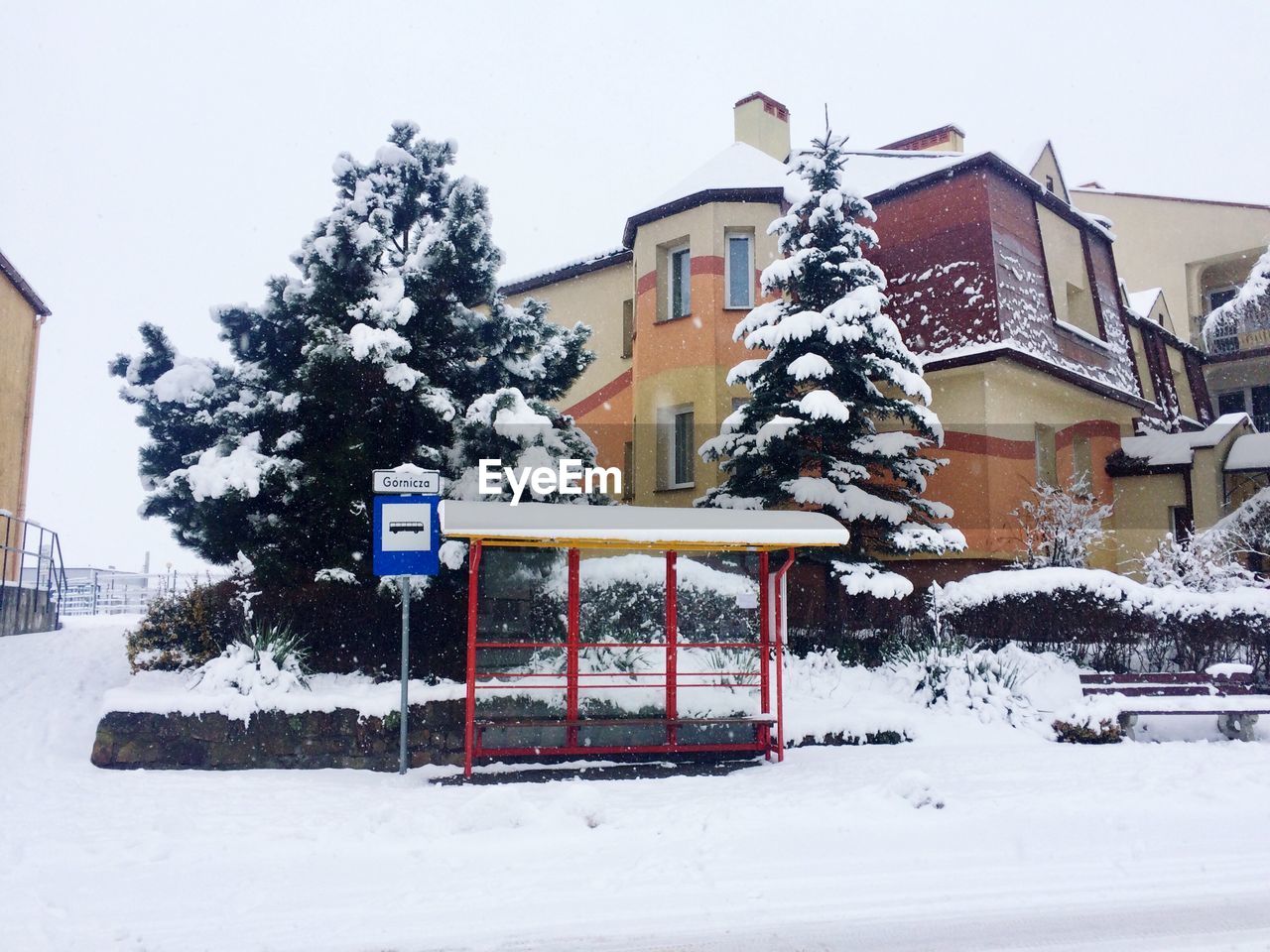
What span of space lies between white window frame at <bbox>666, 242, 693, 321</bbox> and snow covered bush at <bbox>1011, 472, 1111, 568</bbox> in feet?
25.1

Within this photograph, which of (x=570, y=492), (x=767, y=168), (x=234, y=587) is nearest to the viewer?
(x=234, y=587)

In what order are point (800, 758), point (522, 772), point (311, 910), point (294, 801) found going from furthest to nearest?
point (800, 758), point (522, 772), point (294, 801), point (311, 910)

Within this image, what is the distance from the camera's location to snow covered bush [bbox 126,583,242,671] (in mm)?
10836

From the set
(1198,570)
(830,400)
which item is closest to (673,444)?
(830,400)

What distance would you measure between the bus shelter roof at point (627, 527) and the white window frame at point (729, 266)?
9548 millimetres

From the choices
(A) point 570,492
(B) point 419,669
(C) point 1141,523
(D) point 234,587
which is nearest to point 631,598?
(A) point 570,492

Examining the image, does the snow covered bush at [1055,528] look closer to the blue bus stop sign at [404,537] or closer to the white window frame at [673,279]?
the white window frame at [673,279]

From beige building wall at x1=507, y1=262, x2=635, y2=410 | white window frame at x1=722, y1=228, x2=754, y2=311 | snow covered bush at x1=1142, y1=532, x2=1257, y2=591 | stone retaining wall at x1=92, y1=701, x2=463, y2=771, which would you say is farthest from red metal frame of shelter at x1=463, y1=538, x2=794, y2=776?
beige building wall at x1=507, y1=262, x2=635, y2=410

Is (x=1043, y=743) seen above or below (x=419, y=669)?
below

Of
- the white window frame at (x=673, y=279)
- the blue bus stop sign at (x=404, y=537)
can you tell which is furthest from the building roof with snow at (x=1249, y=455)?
the blue bus stop sign at (x=404, y=537)

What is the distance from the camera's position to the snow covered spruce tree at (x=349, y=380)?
11.1m

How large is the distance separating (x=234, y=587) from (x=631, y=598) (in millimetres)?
4920

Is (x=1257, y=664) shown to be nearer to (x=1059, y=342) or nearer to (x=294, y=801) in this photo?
(x=1059, y=342)

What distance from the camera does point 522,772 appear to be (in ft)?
30.3
